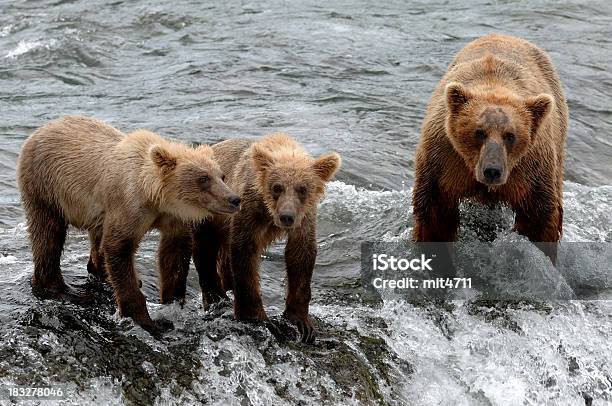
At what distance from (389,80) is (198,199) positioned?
764 centimetres

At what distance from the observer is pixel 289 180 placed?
6.61 m

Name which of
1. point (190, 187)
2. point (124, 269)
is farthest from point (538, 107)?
point (124, 269)

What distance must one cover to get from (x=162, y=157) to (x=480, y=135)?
7.28 ft

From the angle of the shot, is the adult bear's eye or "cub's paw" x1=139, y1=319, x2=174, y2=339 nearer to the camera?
the adult bear's eye

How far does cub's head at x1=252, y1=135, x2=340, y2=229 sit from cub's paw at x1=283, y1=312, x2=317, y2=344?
0.77 metres

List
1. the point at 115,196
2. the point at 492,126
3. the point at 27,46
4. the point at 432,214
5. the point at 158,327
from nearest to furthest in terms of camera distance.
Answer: the point at 115,196
the point at 158,327
the point at 492,126
the point at 432,214
the point at 27,46

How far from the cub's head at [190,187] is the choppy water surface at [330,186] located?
2.80 feet

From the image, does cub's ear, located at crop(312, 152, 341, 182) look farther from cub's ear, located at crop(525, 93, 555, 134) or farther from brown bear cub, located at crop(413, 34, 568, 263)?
cub's ear, located at crop(525, 93, 555, 134)

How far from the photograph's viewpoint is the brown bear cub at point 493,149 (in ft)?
23.9

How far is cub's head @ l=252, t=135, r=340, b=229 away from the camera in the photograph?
6500 mm

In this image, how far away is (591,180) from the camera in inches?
434

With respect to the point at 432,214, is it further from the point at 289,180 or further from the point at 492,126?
the point at 289,180

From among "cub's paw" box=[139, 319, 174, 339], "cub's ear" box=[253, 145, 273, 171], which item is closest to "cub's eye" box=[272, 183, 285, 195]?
"cub's ear" box=[253, 145, 273, 171]

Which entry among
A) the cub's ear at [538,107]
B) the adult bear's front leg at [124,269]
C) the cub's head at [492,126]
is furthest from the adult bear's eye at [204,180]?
the cub's ear at [538,107]
